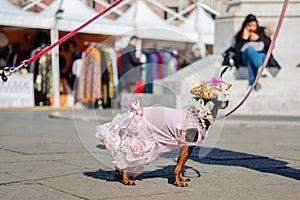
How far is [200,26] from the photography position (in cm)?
2488

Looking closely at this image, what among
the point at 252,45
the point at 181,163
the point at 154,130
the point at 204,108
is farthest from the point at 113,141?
the point at 252,45

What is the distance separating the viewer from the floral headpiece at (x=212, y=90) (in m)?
5.55

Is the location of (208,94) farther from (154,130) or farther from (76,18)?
(76,18)

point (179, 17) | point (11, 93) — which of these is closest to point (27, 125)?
point (11, 93)

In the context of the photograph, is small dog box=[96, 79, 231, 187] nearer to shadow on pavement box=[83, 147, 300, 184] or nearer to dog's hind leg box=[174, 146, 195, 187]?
dog's hind leg box=[174, 146, 195, 187]

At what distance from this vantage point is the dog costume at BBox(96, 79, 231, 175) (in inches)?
216

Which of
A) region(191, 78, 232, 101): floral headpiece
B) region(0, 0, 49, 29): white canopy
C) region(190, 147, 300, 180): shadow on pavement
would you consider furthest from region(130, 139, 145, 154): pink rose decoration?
region(0, 0, 49, 29): white canopy

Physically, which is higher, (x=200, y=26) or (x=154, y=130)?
(x=200, y=26)

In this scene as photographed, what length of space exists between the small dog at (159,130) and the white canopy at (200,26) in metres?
17.7

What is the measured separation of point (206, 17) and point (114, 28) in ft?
18.3

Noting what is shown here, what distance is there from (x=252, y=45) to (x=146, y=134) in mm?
9715

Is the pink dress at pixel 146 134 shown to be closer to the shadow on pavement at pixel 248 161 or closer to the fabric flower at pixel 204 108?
the fabric flower at pixel 204 108

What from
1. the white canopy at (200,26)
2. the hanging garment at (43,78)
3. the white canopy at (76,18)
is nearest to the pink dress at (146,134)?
the white canopy at (76,18)

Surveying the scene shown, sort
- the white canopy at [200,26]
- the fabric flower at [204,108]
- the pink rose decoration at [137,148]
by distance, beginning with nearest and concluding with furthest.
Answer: the pink rose decoration at [137,148], the fabric flower at [204,108], the white canopy at [200,26]
